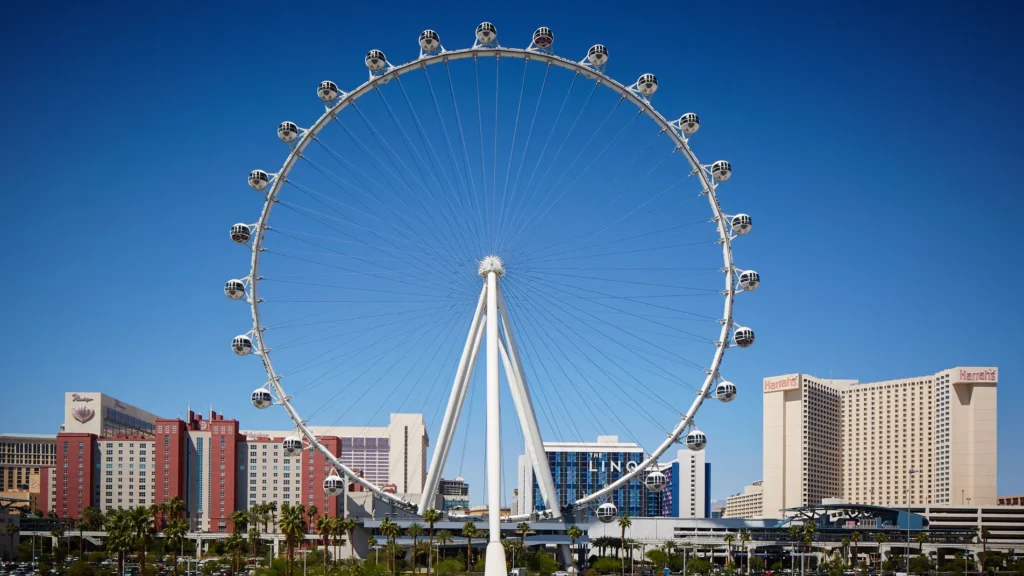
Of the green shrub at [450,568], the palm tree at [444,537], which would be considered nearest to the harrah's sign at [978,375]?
the palm tree at [444,537]

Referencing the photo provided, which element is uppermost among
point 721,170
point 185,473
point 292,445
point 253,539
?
point 721,170

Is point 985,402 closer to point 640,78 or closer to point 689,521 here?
point 689,521

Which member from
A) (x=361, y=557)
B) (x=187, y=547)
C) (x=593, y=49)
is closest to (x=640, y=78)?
(x=593, y=49)

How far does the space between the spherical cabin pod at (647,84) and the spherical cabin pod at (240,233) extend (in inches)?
A: 759

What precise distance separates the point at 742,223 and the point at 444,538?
6001cm

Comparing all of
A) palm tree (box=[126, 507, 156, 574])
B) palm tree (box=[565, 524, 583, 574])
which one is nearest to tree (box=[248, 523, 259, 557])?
palm tree (box=[565, 524, 583, 574])

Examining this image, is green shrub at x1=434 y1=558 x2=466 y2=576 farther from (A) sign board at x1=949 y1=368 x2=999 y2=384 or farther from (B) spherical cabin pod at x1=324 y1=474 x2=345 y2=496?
(A) sign board at x1=949 y1=368 x2=999 y2=384

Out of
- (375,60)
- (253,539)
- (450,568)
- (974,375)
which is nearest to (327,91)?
(375,60)

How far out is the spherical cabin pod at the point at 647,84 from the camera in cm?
5381

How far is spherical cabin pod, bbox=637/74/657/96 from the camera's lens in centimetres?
5381

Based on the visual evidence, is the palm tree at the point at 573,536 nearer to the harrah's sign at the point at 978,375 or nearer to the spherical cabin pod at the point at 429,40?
the spherical cabin pod at the point at 429,40

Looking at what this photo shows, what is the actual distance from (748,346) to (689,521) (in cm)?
8910

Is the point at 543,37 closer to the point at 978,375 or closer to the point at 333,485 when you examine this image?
the point at 333,485

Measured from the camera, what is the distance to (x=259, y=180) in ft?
178
